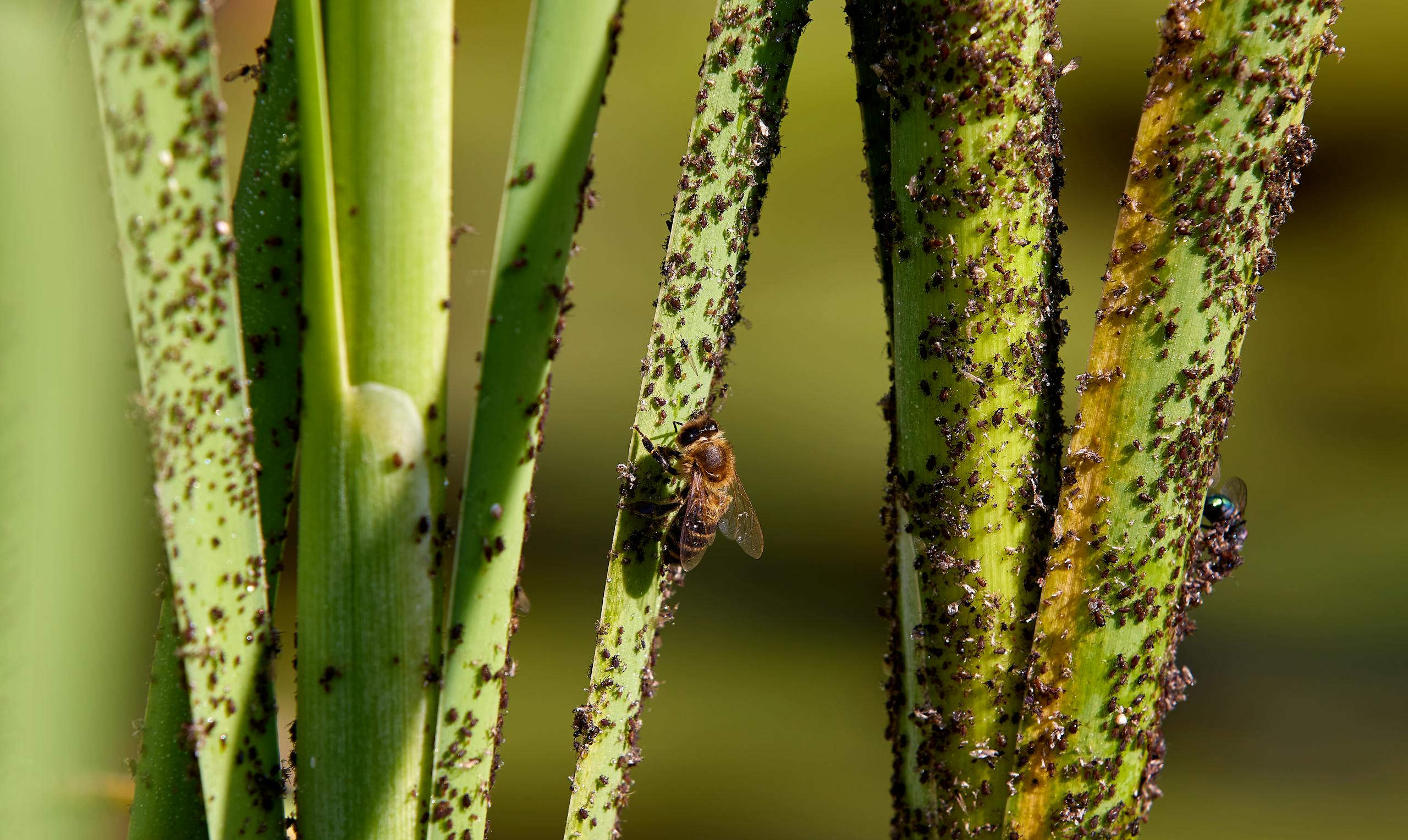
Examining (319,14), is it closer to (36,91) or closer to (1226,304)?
(36,91)

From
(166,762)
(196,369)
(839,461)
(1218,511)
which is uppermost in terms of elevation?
(839,461)

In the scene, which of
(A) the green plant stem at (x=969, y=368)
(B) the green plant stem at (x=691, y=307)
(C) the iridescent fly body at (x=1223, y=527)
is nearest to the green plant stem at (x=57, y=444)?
(B) the green plant stem at (x=691, y=307)

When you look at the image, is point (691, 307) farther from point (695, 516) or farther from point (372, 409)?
point (695, 516)

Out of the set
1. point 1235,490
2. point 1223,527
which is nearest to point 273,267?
point 1223,527

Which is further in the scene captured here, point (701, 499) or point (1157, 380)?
point (701, 499)

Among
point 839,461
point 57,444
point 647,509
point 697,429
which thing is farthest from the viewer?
point 839,461

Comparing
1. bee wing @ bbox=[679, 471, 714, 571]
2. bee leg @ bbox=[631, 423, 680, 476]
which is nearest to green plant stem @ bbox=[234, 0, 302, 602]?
bee leg @ bbox=[631, 423, 680, 476]

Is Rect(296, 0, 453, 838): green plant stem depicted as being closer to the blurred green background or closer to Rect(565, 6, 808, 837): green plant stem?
Rect(565, 6, 808, 837): green plant stem
